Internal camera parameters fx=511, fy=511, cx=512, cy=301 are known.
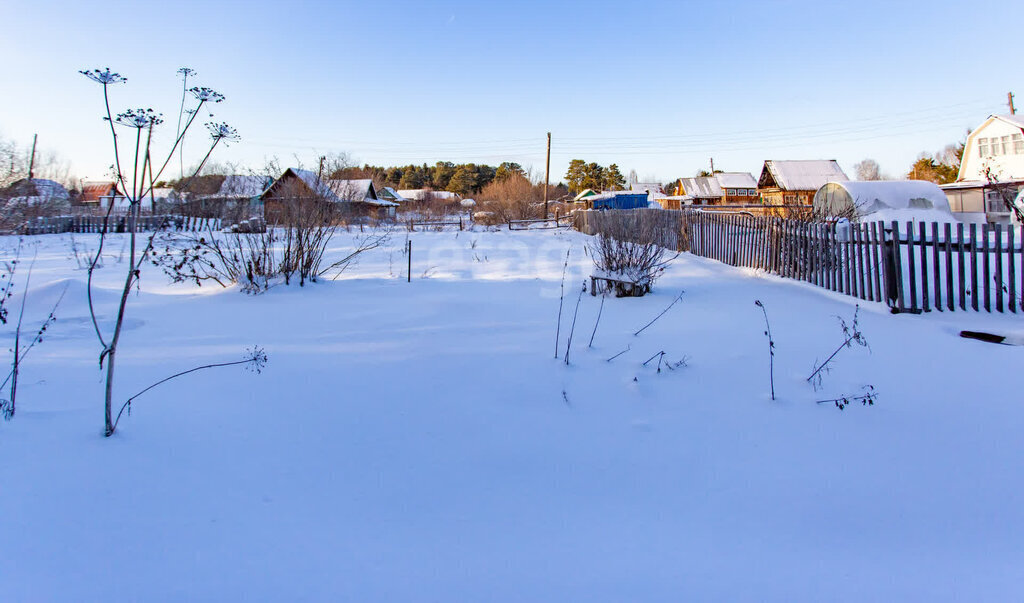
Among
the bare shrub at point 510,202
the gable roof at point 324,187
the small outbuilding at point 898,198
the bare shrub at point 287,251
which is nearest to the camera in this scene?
the bare shrub at point 287,251

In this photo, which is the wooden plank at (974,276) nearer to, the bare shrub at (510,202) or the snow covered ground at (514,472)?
the snow covered ground at (514,472)

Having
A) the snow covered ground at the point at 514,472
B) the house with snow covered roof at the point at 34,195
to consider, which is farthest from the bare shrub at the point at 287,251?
the house with snow covered roof at the point at 34,195

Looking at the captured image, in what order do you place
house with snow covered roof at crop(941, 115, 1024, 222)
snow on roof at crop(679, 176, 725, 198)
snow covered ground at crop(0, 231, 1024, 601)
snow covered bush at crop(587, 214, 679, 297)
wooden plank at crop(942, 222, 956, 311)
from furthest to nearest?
1. snow on roof at crop(679, 176, 725, 198)
2. house with snow covered roof at crop(941, 115, 1024, 222)
3. snow covered bush at crop(587, 214, 679, 297)
4. wooden plank at crop(942, 222, 956, 311)
5. snow covered ground at crop(0, 231, 1024, 601)

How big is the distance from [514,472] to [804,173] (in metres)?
42.8

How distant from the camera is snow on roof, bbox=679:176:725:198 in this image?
5572cm

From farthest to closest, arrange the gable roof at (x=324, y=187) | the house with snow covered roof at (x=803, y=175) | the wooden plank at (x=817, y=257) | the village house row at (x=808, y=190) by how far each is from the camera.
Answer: the house with snow covered roof at (x=803, y=175)
the village house row at (x=808, y=190)
the gable roof at (x=324, y=187)
the wooden plank at (x=817, y=257)

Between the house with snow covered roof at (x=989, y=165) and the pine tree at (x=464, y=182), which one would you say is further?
the pine tree at (x=464, y=182)

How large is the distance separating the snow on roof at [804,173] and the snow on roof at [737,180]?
49.2 feet

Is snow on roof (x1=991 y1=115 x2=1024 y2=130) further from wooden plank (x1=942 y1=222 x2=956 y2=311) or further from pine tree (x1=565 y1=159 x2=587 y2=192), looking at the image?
pine tree (x1=565 y1=159 x2=587 y2=192)

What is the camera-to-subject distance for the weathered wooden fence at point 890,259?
5824 millimetres

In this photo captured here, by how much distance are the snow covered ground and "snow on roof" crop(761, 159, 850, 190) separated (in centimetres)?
3725

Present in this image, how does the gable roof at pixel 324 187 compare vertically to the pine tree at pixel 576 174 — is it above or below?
below

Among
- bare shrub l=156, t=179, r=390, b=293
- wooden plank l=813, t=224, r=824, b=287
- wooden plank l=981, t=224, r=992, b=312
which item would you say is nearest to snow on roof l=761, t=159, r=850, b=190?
wooden plank l=813, t=224, r=824, b=287

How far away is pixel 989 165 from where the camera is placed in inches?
1033
